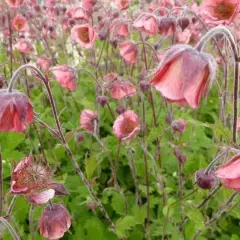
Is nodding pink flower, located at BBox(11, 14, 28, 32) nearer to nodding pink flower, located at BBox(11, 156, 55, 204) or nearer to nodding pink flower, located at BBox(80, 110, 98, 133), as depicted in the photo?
nodding pink flower, located at BBox(80, 110, 98, 133)

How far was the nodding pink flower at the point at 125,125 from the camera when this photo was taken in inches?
75.2

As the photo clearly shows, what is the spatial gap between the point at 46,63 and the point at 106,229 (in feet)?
4.20

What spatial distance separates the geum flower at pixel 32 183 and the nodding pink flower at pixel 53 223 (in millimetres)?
75

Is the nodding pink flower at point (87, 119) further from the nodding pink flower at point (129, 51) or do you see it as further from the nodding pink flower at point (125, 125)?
the nodding pink flower at point (129, 51)

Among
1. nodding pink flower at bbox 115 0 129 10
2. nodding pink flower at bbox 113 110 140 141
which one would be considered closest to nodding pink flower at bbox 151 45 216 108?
nodding pink flower at bbox 113 110 140 141

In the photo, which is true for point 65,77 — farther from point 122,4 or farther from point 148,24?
point 122,4

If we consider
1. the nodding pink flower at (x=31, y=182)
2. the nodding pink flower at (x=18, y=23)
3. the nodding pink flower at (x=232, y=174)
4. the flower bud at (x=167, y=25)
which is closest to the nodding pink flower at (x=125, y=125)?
the flower bud at (x=167, y=25)

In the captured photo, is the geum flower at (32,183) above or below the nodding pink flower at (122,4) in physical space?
below

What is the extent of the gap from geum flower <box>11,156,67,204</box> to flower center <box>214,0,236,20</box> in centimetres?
89

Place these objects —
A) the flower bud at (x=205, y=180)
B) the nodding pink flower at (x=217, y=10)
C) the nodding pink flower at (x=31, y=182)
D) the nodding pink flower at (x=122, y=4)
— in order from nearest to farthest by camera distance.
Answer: the nodding pink flower at (x=31, y=182) < the flower bud at (x=205, y=180) < the nodding pink flower at (x=217, y=10) < the nodding pink flower at (x=122, y=4)

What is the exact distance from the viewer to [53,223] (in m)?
1.44

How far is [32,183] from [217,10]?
1.01m

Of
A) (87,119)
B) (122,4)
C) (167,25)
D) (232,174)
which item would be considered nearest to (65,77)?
(87,119)

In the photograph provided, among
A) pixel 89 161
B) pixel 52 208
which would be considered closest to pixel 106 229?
pixel 89 161
